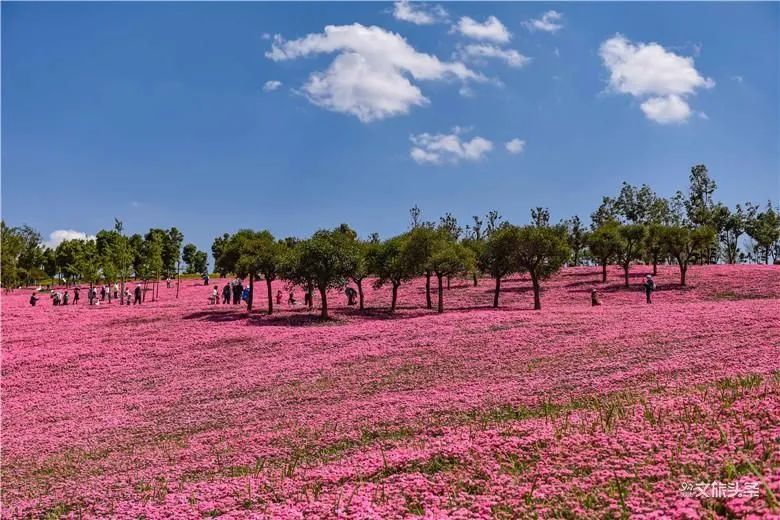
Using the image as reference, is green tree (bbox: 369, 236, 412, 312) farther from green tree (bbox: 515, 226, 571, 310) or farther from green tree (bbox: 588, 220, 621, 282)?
green tree (bbox: 588, 220, 621, 282)

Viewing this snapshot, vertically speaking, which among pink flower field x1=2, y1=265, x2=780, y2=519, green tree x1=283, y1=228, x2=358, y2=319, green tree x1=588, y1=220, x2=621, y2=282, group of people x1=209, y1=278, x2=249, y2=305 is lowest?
pink flower field x1=2, y1=265, x2=780, y2=519

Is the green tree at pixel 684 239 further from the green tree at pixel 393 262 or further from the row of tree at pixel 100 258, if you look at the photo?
the row of tree at pixel 100 258

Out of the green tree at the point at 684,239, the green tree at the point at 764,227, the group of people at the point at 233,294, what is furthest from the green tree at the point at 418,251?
the green tree at the point at 764,227

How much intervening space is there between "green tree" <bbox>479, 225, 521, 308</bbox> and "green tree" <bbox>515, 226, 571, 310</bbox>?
48 cm

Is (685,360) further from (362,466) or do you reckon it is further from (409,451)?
(362,466)

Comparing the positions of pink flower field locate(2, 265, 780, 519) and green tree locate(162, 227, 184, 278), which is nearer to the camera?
pink flower field locate(2, 265, 780, 519)

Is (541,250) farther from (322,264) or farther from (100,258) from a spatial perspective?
(100,258)

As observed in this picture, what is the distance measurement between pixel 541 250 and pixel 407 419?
34792 mm

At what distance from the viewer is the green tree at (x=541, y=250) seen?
1848 inches

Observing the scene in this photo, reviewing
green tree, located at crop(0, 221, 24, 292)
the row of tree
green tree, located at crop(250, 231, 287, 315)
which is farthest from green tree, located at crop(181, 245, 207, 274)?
green tree, located at crop(250, 231, 287, 315)

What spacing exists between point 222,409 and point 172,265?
104895 millimetres

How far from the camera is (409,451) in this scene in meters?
11.9

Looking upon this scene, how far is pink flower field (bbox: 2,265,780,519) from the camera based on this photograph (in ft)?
28.1

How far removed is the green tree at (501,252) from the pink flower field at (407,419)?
13674mm
